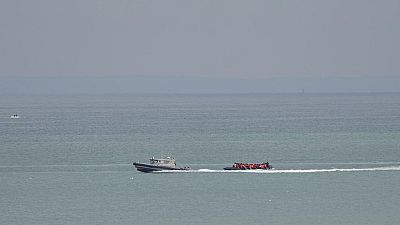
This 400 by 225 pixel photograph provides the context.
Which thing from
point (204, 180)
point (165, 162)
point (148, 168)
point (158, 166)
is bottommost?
point (204, 180)

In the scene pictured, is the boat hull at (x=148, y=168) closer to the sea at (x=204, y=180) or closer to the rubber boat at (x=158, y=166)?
the rubber boat at (x=158, y=166)

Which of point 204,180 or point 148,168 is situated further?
point 148,168

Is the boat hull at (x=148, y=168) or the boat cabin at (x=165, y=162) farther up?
the boat cabin at (x=165, y=162)

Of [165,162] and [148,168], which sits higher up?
[165,162]

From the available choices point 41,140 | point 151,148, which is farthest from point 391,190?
point 41,140

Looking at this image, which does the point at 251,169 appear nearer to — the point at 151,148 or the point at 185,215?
the point at 185,215

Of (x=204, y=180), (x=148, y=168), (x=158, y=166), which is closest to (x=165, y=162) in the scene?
(x=158, y=166)

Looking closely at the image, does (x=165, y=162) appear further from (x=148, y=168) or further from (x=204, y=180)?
(x=204, y=180)

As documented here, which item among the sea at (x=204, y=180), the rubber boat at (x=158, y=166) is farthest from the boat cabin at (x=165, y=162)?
the sea at (x=204, y=180)

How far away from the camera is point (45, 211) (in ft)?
243

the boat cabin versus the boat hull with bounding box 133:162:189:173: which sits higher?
the boat cabin

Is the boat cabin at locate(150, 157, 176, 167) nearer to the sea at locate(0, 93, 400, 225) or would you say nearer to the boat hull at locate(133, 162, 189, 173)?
the boat hull at locate(133, 162, 189, 173)

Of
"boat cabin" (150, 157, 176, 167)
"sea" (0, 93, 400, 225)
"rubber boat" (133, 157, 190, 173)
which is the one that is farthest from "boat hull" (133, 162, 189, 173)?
"sea" (0, 93, 400, 225)

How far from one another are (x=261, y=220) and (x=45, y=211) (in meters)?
15.3
